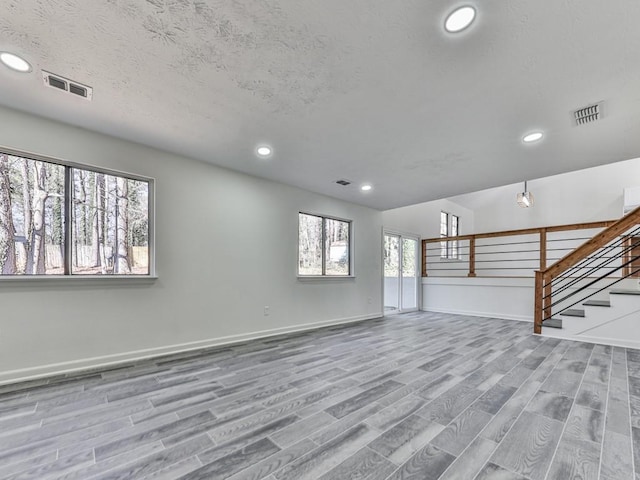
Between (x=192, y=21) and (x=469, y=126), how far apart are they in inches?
99.1

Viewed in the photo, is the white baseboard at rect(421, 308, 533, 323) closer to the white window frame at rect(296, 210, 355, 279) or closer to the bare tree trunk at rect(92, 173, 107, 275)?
the white window frame at rect(296, 210, 355, 279)

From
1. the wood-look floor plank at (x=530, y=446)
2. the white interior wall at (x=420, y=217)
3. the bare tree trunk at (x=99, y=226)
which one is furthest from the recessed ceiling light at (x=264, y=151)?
the white interior wall at (x=420, y=217)

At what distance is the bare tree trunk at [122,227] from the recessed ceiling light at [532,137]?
4.49 m

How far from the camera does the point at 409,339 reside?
4.28m

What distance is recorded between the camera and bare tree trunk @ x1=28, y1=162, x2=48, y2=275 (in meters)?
2.76

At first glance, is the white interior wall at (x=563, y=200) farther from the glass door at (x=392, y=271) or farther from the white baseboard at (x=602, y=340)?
the white baseboard at (x=602, y=340)

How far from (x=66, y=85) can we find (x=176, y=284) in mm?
2202

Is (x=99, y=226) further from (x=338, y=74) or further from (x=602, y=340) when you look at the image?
(x=602, y=340)

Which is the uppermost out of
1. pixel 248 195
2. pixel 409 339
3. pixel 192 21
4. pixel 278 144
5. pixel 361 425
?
pixel 192 21

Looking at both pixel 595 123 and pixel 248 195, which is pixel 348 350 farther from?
pixel 595 123

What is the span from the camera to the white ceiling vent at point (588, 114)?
2475mm

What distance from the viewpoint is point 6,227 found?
8.69ft

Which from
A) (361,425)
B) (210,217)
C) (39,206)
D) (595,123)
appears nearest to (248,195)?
(210,217)

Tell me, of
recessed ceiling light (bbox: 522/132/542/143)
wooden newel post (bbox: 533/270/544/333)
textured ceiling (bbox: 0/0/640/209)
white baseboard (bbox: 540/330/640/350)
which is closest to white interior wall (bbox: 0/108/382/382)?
textured ceiling (bbox: 0/0/640/209)
